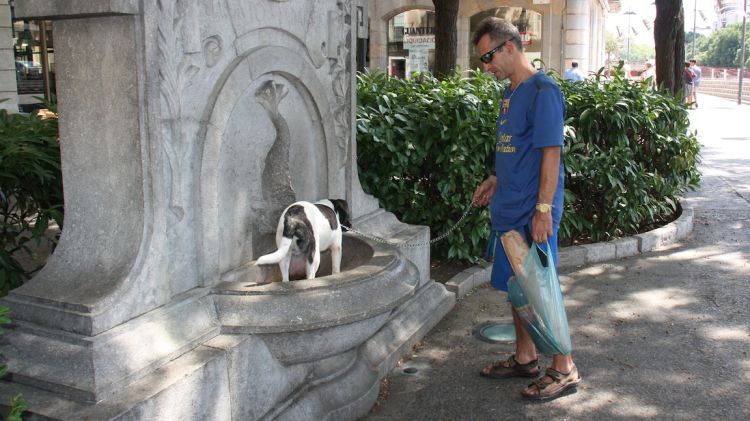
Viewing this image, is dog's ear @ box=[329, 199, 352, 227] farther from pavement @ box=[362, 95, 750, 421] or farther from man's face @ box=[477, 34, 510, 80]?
man's face @ box=[477, 34, 510, 80]

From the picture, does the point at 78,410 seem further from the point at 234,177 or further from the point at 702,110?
the point at 702,110

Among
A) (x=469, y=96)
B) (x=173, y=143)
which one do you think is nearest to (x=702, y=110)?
(x=469, y=96)

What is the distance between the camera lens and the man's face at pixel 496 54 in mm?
3900

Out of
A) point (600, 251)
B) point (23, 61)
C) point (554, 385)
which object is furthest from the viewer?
point (23, 61)

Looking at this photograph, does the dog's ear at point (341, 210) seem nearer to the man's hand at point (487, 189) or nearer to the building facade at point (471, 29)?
the man's hand at point (487, 189)

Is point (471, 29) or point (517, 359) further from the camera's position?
point (471, 29)

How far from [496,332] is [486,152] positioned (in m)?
1.79

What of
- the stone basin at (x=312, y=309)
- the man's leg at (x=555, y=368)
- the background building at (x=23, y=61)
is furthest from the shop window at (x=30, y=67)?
the man's leg at (x=555, y=368)

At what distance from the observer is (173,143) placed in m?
3.21

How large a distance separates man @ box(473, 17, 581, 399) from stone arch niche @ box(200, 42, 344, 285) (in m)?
1.12

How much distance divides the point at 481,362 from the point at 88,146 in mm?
2773

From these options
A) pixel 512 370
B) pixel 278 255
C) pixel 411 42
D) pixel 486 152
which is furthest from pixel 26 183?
pixel 411 42

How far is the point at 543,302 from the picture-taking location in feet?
12.5

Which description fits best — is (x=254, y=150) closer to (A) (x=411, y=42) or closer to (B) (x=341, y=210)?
(B) (x=341, y=210)
